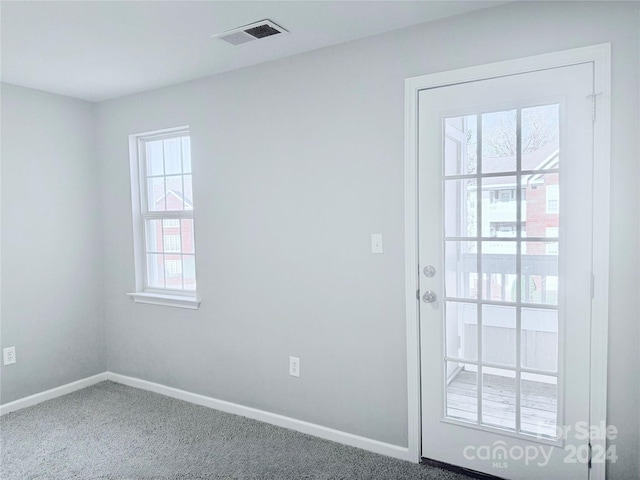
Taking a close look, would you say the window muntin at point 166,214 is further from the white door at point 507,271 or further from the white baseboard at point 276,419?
the white door at point 507,271

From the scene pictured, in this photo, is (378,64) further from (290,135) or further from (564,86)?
(564,86)

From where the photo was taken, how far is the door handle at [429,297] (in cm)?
245

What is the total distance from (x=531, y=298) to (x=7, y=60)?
3.38 m

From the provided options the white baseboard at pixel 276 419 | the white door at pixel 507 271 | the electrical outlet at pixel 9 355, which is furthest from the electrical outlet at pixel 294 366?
the electrical outlet at pixel 9 355

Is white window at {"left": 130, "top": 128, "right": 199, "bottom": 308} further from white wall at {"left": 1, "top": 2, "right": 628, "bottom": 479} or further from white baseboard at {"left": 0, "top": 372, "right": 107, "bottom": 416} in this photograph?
white baseboard at {"left": 0, "top": 372, "right": 107, "bottom": 416}

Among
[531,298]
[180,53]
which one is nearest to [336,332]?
[531,298]

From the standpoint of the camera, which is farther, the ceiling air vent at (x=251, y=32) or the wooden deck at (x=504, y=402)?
the ceiling air vent at (x=251, y=32)

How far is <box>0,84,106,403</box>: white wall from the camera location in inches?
132

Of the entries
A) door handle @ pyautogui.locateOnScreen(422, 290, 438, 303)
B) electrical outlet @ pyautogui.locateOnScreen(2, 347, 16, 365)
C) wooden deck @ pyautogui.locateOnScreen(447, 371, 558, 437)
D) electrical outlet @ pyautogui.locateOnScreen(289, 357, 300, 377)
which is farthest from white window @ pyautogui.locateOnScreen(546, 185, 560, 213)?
electrical outlet @ pyautogui.locateOnScreen(2, 347, 16, 365)

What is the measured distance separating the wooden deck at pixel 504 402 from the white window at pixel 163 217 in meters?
2.03

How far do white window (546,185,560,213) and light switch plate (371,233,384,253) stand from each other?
0.88 meters

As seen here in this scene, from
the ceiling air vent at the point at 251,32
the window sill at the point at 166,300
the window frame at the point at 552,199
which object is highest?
the ceiling air vent at the point at 251,32

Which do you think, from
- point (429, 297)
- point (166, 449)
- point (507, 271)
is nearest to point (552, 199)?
point (507, 271)

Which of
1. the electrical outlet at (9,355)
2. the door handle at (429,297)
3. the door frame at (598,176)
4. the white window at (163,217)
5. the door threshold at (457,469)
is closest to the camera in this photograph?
the door frame at (598,176)
